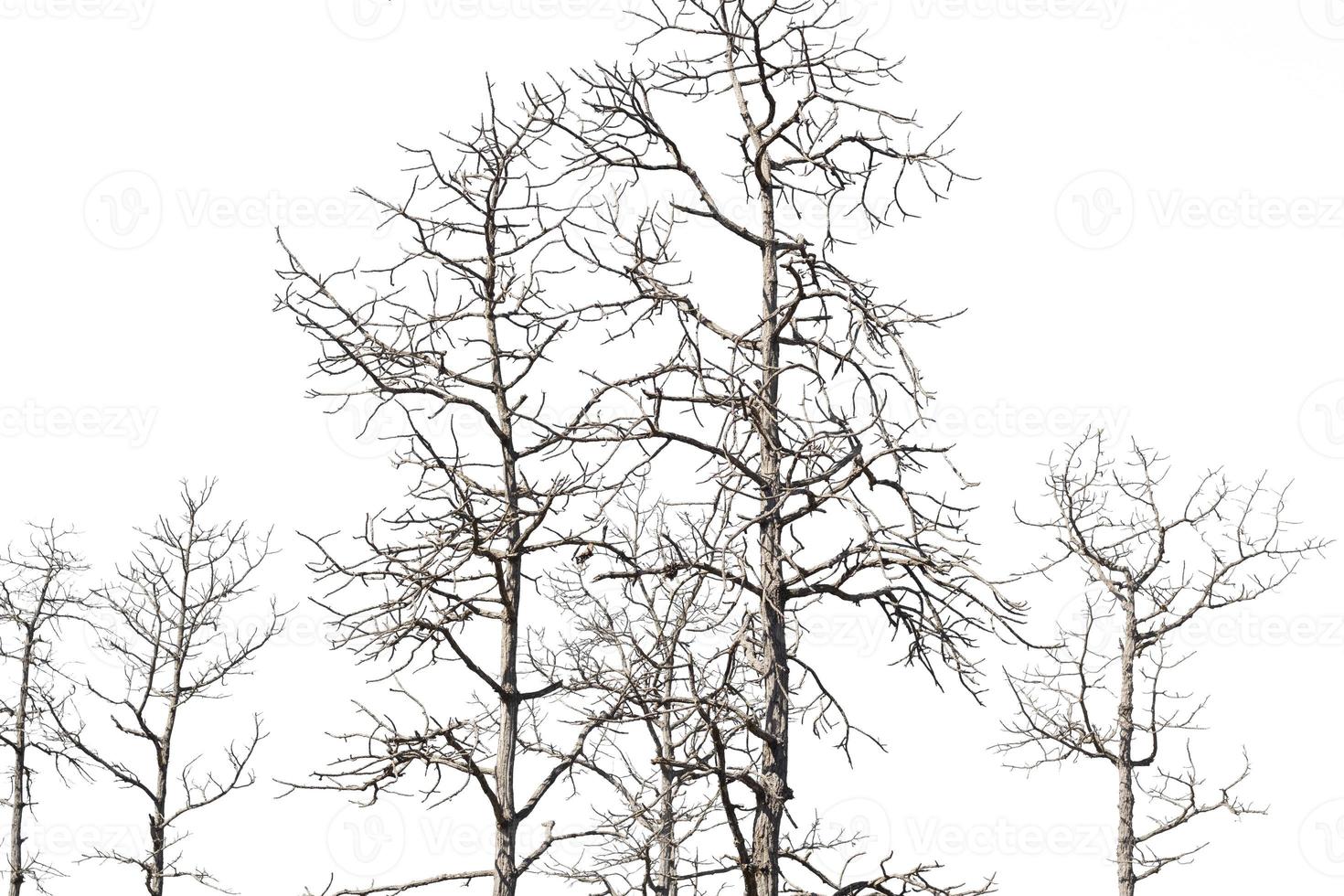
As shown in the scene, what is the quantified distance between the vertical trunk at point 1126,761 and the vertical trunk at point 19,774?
14.2 m

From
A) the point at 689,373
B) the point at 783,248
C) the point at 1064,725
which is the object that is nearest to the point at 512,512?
the point at 689,373

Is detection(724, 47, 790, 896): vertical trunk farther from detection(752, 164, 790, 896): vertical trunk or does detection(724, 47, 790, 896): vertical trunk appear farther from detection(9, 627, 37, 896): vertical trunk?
detection(9, 627, 37, 896): vertical trunk

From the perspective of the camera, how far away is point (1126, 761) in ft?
52.8

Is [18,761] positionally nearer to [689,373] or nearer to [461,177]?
[461,177]

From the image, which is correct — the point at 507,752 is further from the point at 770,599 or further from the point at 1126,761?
the point at 1126,761

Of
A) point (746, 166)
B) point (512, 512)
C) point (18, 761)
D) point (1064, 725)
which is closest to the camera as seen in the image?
point (746, 166)

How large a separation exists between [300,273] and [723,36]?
403 cm

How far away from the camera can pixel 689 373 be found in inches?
356

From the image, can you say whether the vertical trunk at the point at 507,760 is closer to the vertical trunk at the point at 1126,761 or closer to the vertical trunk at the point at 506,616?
the vertical trunk at the point at 506,616

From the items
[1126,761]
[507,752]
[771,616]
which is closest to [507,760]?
[507,752]

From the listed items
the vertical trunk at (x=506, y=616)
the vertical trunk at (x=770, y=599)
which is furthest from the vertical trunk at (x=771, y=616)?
the vertical trunk at (x=506, y=616)

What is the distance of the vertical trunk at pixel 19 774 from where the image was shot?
58.3ft

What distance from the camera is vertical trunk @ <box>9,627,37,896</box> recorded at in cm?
1778

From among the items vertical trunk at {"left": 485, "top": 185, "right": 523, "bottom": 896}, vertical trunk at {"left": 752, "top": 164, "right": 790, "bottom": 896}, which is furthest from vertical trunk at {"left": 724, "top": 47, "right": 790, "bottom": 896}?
vertical trunk at {"left": 485, "top": 185, "right": 523, "bottom": 896}
